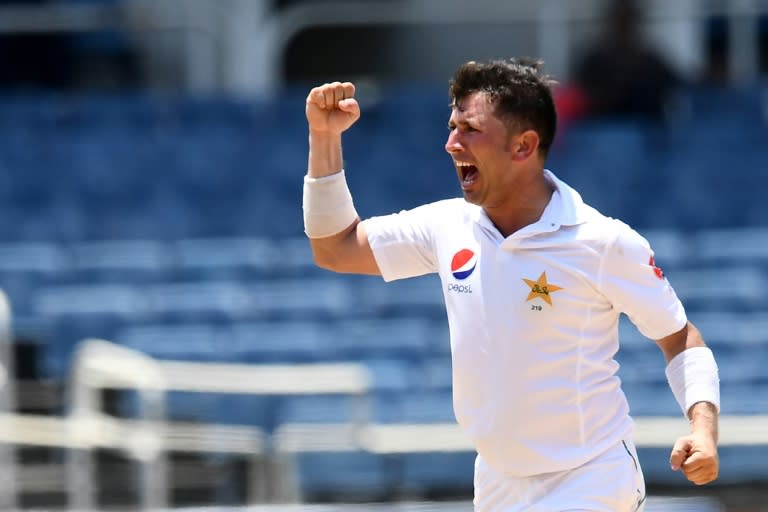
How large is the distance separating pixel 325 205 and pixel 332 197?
0.03 metres

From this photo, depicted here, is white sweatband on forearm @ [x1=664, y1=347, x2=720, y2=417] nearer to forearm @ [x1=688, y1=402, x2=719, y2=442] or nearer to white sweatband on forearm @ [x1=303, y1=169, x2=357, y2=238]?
forearm @ [x1=688, y1=402, x2=719, y2=442]

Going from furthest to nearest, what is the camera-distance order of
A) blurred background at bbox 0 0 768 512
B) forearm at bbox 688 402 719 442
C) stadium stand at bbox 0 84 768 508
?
stadium stand at bbox 0 84 768 508 < blurred background at bbox 0 0 768 512 < forearm at bbox 688 402 719 442

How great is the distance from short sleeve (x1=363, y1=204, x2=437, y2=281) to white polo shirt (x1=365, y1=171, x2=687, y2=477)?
229 millimetres

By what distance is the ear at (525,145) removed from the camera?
362 centimetres

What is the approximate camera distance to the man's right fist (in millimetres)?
3804

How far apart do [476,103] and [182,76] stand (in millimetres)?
9056

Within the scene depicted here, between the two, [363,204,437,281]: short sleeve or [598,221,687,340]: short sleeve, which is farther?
[363,204,437,281]: short sleeve

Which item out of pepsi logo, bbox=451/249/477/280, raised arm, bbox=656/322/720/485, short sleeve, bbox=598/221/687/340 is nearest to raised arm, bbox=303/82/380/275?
pepsi logo, bbox=451/249/477/280

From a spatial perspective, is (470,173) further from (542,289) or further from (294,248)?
(294,248)

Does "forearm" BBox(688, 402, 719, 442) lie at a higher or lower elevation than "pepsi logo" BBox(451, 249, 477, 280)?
lower

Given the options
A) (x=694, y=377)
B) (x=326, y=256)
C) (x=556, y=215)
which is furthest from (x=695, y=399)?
(x=326, y=256)

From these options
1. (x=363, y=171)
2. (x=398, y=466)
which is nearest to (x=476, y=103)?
(x=398, y=466)

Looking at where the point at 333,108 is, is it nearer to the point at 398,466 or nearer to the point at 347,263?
the point at 347,263

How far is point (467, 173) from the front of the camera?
12.0 feet
